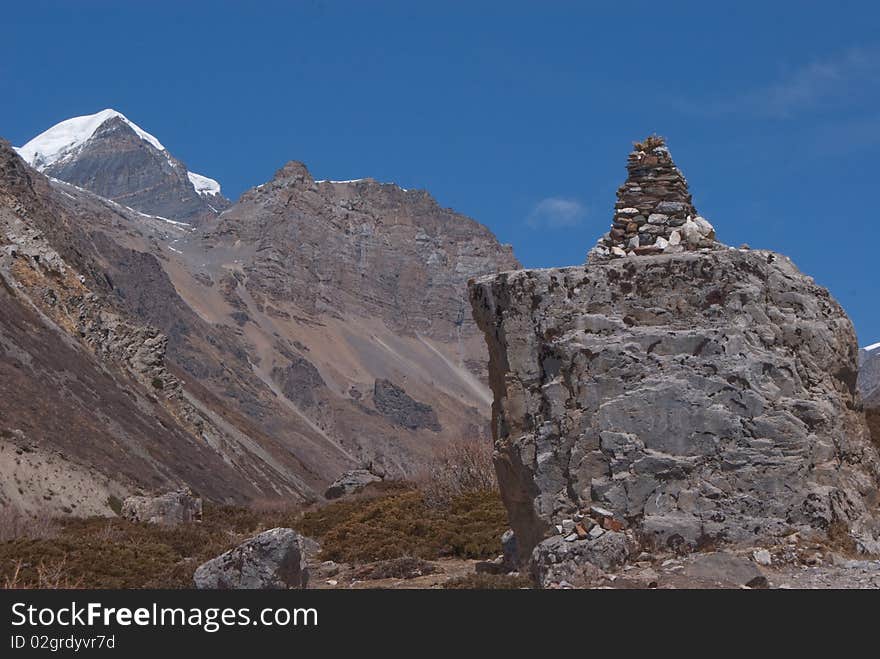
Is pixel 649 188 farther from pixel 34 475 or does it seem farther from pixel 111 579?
pixel 34 475

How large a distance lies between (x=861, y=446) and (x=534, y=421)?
392 centimetres

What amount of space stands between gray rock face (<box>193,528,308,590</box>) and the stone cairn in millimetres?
5580

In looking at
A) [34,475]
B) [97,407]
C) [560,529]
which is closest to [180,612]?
[560,529]

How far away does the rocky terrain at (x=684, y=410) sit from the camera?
12.3 m

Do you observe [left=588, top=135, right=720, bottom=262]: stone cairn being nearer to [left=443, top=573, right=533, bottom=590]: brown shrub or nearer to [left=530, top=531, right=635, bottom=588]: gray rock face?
[left=530, top=531, right=635, bottom=588]: gray rock face

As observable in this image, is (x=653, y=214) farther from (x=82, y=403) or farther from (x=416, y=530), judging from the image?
(x=82, y=403)

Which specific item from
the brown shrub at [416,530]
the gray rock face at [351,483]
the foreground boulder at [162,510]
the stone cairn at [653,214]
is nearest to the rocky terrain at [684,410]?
the stone cairn at [653,214]

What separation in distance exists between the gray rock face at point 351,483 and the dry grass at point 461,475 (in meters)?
10.1

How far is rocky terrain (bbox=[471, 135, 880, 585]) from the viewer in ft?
40.5

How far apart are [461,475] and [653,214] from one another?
18794 millimetres

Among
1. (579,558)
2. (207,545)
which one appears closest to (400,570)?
(579,558)

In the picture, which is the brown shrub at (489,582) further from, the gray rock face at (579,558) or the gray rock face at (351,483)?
the gray rock face at (351,483)

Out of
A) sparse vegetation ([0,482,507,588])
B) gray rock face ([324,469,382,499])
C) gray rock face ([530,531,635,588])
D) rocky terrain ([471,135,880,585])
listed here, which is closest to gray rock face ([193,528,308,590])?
sparse vegetation ([0,482,507,588])

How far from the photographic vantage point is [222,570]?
14.4 m
